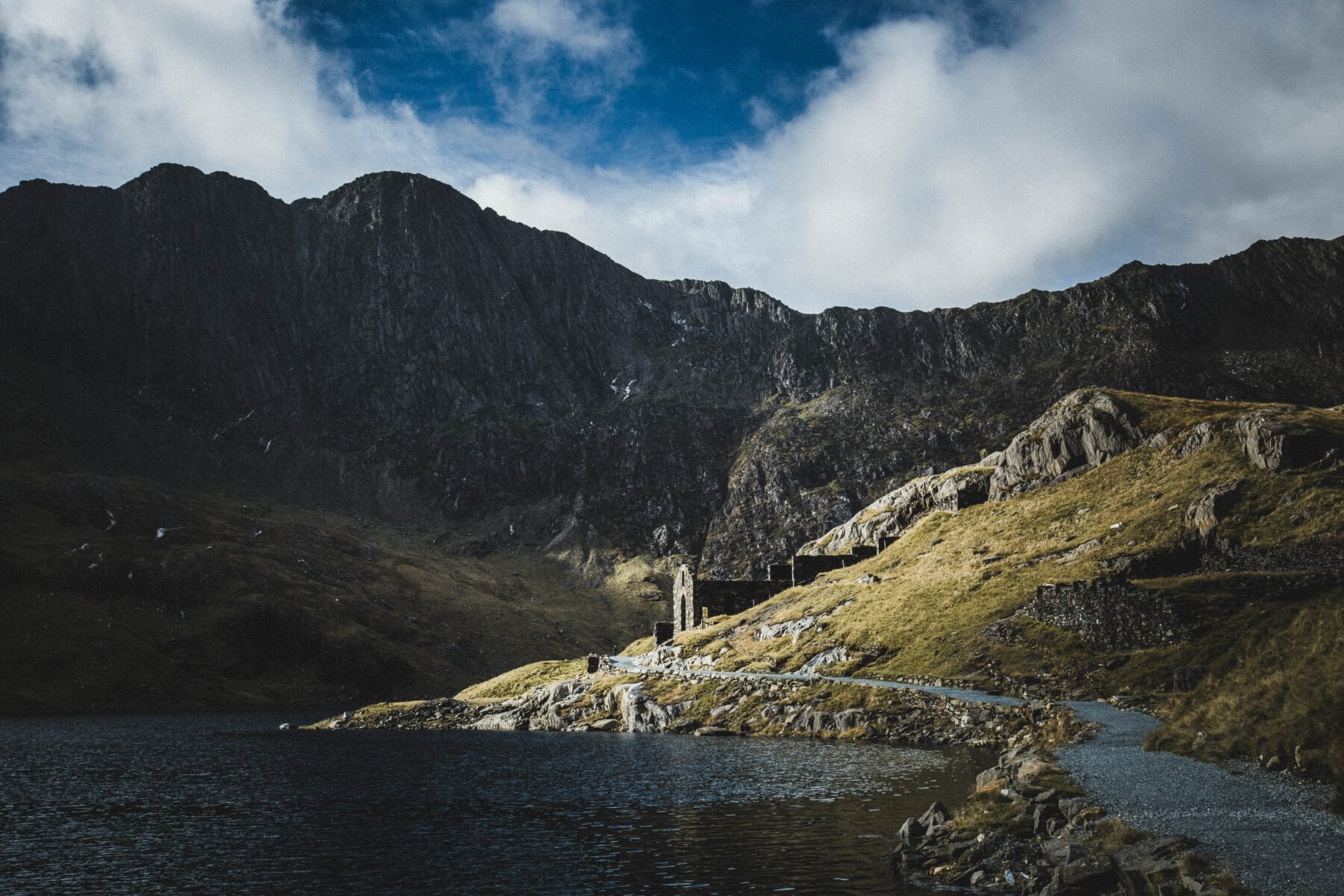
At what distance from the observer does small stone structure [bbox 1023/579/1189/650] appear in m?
70.2

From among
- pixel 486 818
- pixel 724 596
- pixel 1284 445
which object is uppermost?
pixel 1284 445

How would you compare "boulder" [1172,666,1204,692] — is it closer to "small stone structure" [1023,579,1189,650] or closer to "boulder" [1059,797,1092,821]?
"small stone structure" [1023,579,1189,650]

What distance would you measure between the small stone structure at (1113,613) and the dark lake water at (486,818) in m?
21.5

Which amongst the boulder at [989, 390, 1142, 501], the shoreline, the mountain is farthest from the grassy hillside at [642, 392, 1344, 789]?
the shoreline

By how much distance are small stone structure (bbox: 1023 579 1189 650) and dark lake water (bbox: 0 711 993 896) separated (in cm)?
2149

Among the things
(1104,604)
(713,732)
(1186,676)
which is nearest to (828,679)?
(713,732)

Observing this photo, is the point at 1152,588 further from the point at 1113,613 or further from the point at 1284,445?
the point at 1284,445

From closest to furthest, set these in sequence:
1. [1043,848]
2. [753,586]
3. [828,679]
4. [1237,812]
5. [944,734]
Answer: [1237,812] → [1043,848] → [944,734] → [828,679] → [753,586]

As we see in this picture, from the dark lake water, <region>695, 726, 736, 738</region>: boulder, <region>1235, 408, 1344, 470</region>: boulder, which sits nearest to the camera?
the dark lake water

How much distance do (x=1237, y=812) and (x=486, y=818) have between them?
124ft

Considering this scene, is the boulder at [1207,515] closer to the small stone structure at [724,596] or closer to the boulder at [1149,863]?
the boulder at [1149,863]

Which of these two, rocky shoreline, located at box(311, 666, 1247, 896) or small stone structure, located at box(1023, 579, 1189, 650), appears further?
small stone structure, located at box(1023, 579, 1189, 650)

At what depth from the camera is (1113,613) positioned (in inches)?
2908

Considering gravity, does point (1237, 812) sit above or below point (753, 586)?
below
